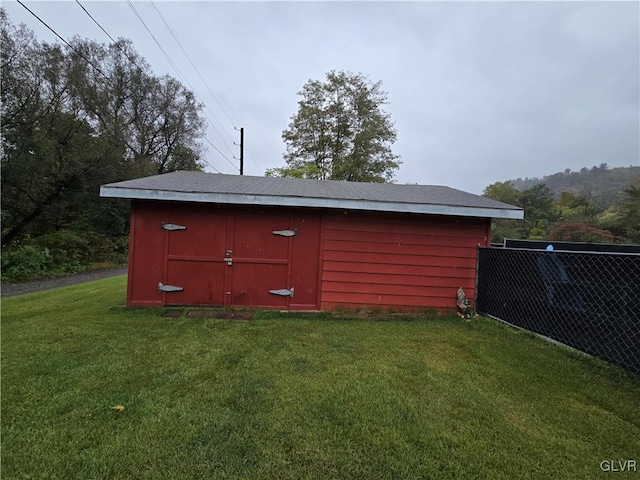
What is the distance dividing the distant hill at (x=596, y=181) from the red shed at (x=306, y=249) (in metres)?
41.1

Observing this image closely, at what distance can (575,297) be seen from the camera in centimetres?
346

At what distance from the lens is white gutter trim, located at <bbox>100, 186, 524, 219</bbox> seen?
461 cm

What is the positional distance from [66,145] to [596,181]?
6484cm

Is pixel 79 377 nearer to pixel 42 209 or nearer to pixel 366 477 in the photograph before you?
pixel 366 477

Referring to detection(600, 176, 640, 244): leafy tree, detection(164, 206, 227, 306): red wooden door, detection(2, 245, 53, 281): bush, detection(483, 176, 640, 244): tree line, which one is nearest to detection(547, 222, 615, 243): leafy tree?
detection(483, 176, 640, 244): tree line

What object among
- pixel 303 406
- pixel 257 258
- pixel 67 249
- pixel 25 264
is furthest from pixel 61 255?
pixel 303 406

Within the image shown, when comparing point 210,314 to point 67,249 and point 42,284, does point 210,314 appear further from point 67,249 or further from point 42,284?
point 67,249

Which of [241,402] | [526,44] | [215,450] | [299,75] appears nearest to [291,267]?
[241,402]

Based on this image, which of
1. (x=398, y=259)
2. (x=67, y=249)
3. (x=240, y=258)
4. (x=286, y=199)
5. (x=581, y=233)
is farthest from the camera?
(x=581, y=233)

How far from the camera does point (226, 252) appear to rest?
5074mm

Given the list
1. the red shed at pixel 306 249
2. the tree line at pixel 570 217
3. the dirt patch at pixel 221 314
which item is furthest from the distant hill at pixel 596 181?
the dirt patch at pixel 221 314

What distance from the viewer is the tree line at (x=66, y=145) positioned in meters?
10.6

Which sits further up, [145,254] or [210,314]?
[145,254]

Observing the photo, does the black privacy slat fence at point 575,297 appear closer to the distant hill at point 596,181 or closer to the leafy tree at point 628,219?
the leafy tree at point 628,219
